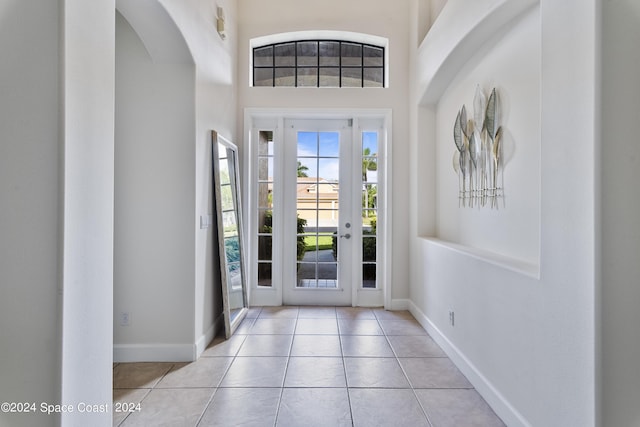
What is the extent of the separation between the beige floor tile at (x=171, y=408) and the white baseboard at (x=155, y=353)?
15.7 inches

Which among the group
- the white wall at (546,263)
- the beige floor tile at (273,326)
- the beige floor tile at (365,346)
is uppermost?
the white wall at (546,263)

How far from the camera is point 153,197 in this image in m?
2.61

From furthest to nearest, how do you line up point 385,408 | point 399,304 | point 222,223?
point 399,304 → point 222,223 → point 385,408

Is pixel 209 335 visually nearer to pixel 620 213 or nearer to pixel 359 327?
pixel 359 327

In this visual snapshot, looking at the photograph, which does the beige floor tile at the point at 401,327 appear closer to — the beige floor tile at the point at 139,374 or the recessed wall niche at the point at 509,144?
the recessed wall niche at the point at 509,144

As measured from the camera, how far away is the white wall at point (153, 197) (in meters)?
2.60

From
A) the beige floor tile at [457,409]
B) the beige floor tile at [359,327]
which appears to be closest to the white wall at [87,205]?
the beige floor tile at [457,409]

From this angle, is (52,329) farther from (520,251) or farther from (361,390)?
(520,251)

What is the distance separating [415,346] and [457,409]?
3.01 feet

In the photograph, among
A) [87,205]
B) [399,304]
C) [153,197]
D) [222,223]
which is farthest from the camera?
[399,304]

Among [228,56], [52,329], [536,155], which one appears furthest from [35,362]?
[228,56]

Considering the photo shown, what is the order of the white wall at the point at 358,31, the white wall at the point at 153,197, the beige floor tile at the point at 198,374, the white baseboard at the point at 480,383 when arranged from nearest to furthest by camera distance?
the white baseboard at the point at 480,383 < the beige floor tile at the point at 198,374 < the white wall at the point at 153,197 < the white wall at the point at 358,31

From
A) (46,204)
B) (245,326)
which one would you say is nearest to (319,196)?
(245,326)

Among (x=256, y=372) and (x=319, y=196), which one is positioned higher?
(x=319, y=196)
